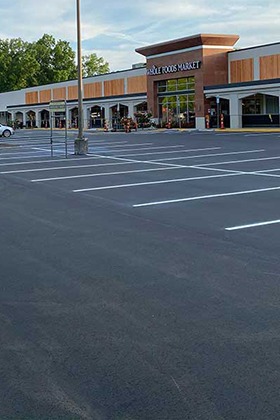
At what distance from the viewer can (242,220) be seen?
35.0 feet

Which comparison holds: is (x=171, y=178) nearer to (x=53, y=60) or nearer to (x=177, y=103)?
(x=177, y=103)

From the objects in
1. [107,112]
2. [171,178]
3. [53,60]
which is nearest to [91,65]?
[53,60]

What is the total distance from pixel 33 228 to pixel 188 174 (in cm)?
887

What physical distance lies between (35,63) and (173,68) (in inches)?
2476

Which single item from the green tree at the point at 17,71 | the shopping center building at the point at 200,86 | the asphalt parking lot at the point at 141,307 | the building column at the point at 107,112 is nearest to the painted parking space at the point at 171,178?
the asphalt parking lot at the point at 141,307

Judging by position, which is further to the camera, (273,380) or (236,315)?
(236,315)

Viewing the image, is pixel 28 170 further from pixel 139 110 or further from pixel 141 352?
Answer: pixel 139 110

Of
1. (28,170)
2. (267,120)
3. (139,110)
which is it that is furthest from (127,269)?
(139,110)

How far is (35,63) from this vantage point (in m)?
115

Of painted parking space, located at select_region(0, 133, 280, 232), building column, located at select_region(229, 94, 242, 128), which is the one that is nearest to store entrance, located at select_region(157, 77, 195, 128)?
building column, located at select_region(229, 94, 242, 128)

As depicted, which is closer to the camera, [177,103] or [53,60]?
[177,103]

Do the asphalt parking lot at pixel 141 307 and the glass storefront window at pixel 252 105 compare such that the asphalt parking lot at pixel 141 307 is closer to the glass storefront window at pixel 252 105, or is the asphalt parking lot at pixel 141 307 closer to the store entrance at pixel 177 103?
the glass storefront window at pixel 252 105

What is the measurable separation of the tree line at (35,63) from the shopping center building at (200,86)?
1883 inches

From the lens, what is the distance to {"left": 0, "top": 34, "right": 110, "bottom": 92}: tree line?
379 feet
